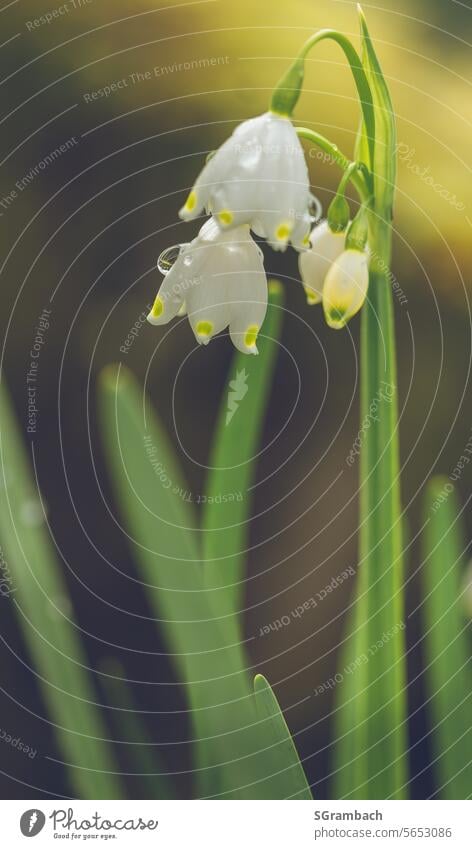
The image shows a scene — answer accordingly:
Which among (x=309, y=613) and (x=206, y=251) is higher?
(x=206, y=251)

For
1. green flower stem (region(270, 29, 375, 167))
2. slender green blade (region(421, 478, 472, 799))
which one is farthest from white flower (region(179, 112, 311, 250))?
slender green blade (region(421, 478, 472, 799))

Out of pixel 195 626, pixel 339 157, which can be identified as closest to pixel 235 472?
pixel 195 626

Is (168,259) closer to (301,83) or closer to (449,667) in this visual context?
(301,83)

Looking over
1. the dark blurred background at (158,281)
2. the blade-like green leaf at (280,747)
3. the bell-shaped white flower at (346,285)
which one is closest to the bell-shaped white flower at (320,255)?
the bell-shaped white flower at (346,285)

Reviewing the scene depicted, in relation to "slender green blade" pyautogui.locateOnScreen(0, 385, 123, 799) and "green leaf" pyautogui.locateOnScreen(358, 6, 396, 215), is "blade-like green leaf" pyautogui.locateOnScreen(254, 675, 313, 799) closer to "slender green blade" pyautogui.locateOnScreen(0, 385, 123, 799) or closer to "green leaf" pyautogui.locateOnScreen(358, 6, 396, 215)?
"slender green blade" pyautogui.locateOnScreen(0, 385, 123, 799)

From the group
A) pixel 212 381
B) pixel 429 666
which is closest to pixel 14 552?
pixel 212 381
